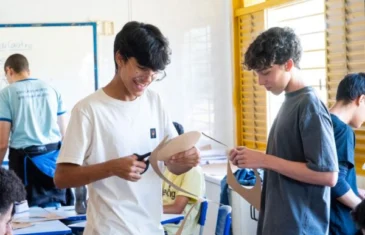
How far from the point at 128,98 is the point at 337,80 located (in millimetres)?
2242

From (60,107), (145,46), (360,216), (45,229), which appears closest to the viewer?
(360,216)

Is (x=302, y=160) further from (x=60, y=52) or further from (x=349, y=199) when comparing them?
(x=60, y=52)

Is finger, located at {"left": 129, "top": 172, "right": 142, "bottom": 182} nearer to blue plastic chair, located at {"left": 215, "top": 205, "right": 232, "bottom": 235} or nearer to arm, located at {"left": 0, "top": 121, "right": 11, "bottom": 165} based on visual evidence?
blue plastic chair, located at {"left": 215, "top": 205, "right": 232, "bottom": 235}

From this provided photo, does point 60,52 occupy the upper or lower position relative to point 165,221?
upper

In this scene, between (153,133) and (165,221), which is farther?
(165,221)

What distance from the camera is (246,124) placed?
5.39m

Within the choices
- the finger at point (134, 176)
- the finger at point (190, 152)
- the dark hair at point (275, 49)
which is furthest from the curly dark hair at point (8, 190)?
the dark hair at point (275, 49)

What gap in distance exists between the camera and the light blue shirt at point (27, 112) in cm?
447

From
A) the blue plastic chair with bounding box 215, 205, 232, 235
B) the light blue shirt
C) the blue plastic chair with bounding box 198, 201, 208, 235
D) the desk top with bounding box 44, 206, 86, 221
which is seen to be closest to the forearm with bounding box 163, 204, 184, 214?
the blue plastic chair with bounding box 198, 201, 208, 235

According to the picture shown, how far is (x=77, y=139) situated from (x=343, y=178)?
1.38 metres

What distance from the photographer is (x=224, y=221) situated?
3.07 metres

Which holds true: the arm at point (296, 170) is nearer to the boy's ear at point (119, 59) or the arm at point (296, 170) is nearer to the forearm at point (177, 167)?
the forearm at point (177, 167)

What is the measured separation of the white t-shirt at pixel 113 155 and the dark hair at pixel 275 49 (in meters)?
0.48

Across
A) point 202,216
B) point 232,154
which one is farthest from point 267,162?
point 202,216
